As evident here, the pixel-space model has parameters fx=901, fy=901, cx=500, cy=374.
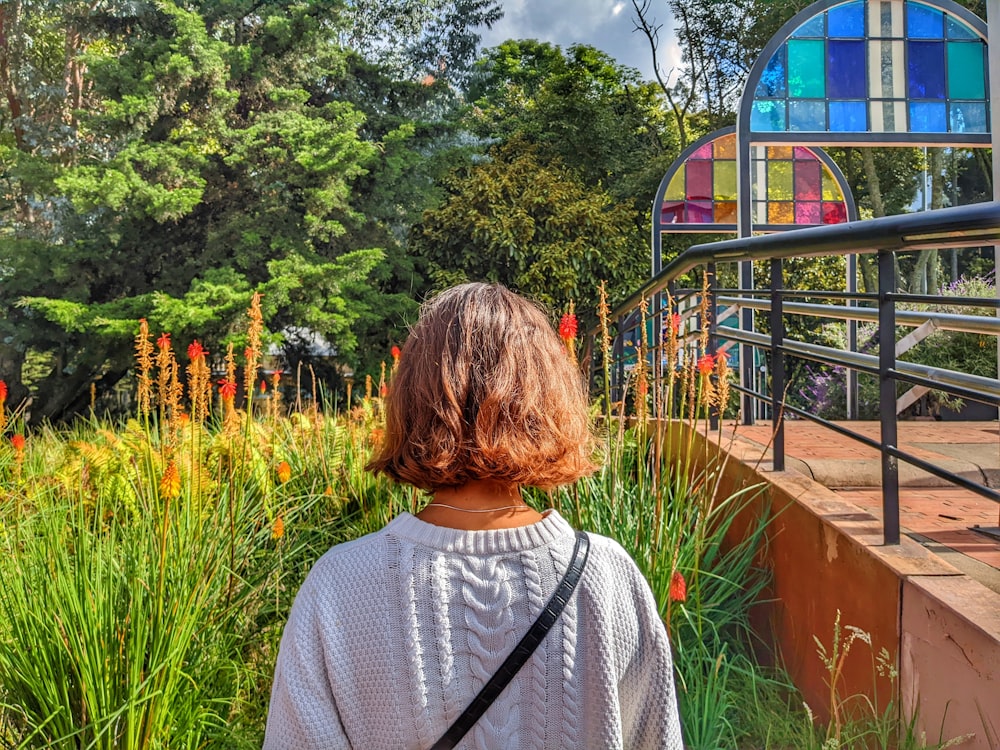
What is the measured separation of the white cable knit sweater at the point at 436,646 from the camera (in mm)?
1151

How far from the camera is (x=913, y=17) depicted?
757cm

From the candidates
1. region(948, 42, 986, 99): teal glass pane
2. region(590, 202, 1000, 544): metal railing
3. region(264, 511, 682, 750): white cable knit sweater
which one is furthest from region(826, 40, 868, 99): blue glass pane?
region(264, 511, 682, 750): white cable knit sweater

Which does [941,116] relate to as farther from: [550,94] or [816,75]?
[550,94]

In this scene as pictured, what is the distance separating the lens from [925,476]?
11.7 ft

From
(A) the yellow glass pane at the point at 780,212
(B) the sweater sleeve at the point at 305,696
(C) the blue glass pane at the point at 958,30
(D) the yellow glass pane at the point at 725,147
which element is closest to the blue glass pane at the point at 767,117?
(C) the blue glass pane at the point at 958,30

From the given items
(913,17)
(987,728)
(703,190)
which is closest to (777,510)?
(987,728)

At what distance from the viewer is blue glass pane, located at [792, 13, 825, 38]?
24.5 ft

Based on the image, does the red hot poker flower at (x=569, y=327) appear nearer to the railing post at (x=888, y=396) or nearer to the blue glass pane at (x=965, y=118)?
the railing post at (x=888, y=396)

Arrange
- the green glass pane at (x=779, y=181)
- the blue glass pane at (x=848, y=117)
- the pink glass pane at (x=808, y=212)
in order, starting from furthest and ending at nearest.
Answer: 1. the green glass pane at (x=779, y=181)
2. the pink glass pane at (x=808, y=212)
3. the blue glass pane at (x=848, y=117)

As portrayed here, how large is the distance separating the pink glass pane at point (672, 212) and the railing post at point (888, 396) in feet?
29.1

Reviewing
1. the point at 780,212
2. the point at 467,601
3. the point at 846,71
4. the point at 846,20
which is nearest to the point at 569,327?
the point at 467,601

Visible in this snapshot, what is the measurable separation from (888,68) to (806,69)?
69 cm

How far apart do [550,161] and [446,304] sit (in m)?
15.2

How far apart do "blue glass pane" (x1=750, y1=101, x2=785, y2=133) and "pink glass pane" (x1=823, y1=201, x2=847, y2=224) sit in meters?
3.51
